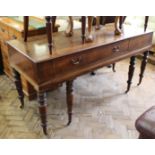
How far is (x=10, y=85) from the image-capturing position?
2447 mm

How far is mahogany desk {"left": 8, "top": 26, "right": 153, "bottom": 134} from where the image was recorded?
138 centimetres

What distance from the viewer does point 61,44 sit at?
160 centimetres

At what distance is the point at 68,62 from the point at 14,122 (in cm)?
85

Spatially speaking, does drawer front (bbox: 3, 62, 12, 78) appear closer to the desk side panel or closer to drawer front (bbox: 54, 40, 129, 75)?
the desk side panel

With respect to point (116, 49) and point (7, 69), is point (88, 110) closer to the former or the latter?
point (116, 49)

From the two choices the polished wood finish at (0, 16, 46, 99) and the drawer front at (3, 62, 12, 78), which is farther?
the drawer front at (3, 62, 12, 78)

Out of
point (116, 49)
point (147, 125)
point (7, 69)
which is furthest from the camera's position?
point (7, 69)

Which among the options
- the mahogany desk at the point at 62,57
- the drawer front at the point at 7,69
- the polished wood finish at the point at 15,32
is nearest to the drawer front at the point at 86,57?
the mahogany desk at the point at 62,57

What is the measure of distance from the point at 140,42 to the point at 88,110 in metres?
0.84

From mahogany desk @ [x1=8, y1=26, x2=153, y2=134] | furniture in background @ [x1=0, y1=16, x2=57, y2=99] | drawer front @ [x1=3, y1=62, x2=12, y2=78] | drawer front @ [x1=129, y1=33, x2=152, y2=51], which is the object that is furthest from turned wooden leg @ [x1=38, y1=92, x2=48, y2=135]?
drawer front @ [x1=3, y1=62, x2=12, y2=78]

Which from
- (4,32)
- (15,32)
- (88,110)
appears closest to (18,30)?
(15,32)

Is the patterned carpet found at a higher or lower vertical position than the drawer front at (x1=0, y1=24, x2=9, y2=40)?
lower
